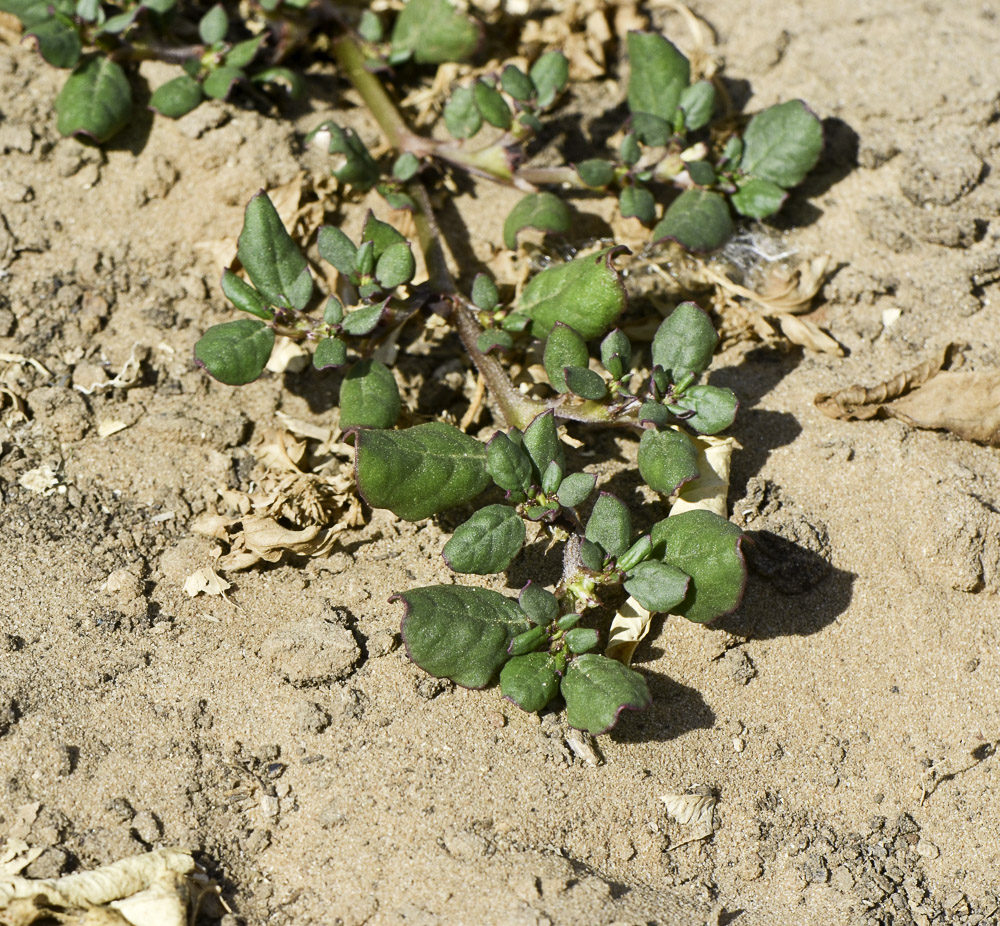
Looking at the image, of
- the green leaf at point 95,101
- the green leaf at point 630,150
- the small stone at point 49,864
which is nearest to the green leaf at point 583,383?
the green leaf at point 630,150

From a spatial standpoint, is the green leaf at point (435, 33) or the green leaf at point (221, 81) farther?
the green leaf at point (435, 33)

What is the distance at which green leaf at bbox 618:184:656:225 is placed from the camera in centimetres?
319

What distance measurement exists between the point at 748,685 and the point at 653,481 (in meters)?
0.58

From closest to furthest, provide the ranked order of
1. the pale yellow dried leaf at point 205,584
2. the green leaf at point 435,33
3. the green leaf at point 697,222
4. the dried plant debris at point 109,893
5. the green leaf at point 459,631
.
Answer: the dried plant debris at point 109,893, the green leaf at point 459,631, the pale yellow dried leaf at point 205,584, the green leaf at point 697,222, the green leaf at point 435,33

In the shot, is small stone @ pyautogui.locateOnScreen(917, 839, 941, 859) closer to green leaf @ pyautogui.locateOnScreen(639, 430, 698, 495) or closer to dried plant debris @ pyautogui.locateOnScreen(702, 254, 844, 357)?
green leaf @ pyautogui.locateOnScreen(639, 430, 698, 495)

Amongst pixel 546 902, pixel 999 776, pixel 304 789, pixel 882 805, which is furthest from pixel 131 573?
pixel 999 776

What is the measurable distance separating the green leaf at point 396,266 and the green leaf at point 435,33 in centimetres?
119

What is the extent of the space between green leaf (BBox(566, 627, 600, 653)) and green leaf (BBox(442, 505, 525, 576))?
0.24 metres

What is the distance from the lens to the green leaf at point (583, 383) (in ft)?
8.49

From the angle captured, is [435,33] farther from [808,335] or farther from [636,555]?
[636,555]

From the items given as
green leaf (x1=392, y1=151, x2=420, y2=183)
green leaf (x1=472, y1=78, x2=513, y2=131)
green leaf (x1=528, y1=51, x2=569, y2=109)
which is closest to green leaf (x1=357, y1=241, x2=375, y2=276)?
green leaf (x1=392, y1=151, x2=420, y2=183)

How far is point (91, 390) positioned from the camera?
296 centimetres

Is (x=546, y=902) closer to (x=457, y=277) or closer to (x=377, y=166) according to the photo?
(x=457, y=277)

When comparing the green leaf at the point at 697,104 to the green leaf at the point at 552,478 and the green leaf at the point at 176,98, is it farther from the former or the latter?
the green leaf at the point at 176,98
